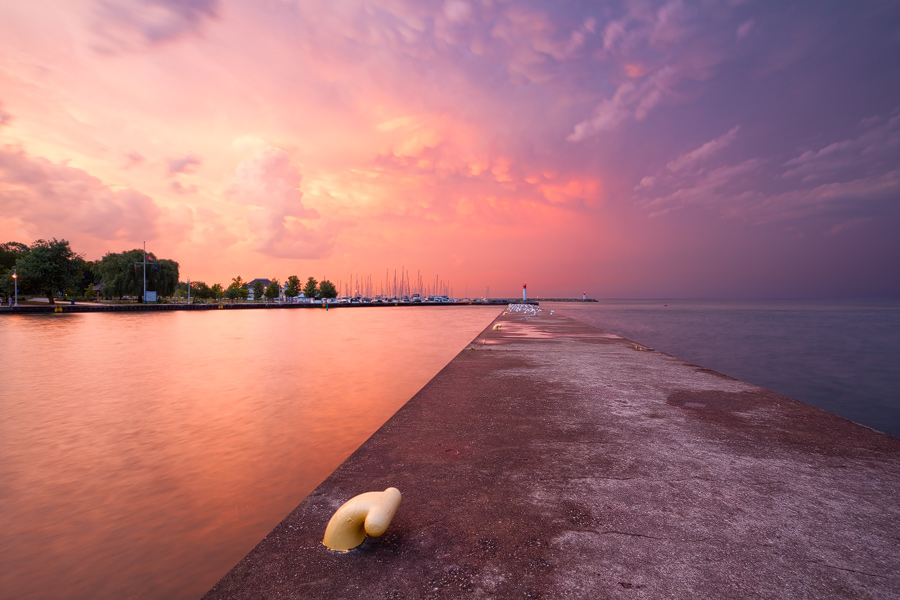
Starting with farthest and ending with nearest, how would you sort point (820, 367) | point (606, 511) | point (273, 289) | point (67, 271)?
point (273, 289) < point (67, 271) < point (820, 367) < point (606, 511)

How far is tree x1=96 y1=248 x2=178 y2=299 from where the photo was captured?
253 feet

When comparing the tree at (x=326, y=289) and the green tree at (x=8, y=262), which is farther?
the tree at (x=326, y=289)

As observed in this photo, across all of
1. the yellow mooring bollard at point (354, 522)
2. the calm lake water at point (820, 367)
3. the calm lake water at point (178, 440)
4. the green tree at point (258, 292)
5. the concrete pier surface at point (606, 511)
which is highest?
the green tree at point (258, 292)

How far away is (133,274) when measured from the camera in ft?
254

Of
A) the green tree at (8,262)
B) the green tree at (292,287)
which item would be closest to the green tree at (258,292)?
the green tree at (292,287)

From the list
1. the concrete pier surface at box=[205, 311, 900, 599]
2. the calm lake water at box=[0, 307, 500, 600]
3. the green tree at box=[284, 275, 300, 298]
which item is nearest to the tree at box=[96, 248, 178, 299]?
the calm lake water at box=[0, 307, 500, 600]

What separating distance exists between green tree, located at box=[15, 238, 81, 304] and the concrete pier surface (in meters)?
89.5

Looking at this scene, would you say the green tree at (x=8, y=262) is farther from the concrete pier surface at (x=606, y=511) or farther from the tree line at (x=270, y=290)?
the concrete pier surface at (x=606, y=511)

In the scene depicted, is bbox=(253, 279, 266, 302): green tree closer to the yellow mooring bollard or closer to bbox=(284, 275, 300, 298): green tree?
bbox=(284, 275, 300, 298): green tree

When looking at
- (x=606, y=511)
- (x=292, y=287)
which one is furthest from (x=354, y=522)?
(x=292, y=287)

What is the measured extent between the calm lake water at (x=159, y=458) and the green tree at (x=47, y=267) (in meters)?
67.3

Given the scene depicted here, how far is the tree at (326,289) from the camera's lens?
164 metres

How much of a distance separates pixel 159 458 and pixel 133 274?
87.8 metres

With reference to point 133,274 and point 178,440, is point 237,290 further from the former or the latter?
point 178,440
